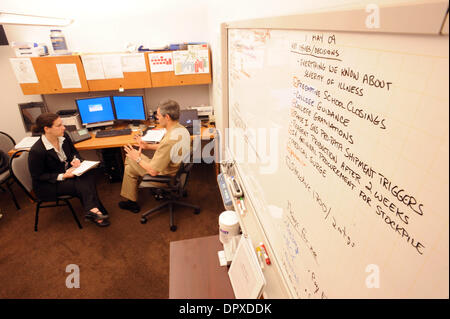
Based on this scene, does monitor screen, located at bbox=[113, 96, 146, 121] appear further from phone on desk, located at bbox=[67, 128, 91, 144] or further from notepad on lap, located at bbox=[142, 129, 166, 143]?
phone on desk, located at bbox=[67, 128, 91, 144]

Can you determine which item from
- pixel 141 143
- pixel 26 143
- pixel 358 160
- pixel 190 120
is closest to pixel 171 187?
pixel 141 143

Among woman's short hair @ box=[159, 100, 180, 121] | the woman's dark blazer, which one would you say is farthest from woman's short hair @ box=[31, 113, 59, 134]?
woman's short hair @ box=[159, 100, 180, 121]

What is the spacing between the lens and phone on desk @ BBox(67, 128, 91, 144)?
9.54ft

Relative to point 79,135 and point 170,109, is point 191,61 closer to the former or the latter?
point 170,109

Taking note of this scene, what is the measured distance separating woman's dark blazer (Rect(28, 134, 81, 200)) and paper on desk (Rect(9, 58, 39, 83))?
0.96 m

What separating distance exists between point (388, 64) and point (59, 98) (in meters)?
3.79

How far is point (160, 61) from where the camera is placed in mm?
2979

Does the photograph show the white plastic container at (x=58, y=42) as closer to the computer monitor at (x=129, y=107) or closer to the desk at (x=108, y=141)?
the computer monitor at (x=129, y=107)

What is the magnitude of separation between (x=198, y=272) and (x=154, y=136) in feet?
6.45

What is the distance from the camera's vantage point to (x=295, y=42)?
0.74 m

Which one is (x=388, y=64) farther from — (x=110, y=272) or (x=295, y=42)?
(x=110, y=272)
